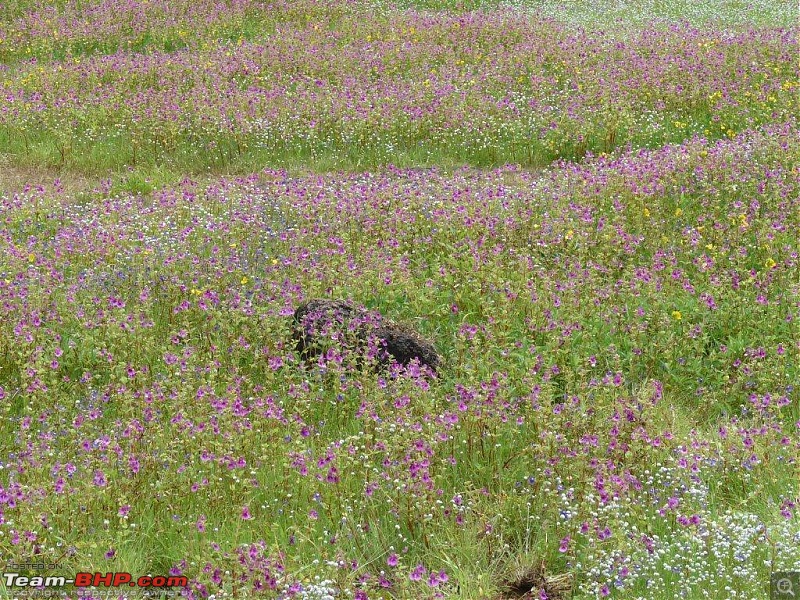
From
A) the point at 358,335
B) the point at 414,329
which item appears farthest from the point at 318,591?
the point at 414,329

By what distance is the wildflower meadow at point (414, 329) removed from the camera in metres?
4.48

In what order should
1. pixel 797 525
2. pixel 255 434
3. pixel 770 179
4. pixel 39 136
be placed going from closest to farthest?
pixel 797 525, pixel 255 434, pixel 770 179, pixel 39 136

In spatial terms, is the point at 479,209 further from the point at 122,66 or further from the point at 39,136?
the point at 122,66

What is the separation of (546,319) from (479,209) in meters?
2.66

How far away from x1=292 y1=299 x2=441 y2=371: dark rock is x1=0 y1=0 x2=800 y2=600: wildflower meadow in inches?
5.1

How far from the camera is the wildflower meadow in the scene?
4.48 m

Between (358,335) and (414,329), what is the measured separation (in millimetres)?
425

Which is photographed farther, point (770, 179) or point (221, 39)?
point (221, 39)

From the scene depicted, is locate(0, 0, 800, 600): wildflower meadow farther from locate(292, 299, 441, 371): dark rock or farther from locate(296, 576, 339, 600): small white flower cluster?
locate(292, 299, 441, 371): dark rock

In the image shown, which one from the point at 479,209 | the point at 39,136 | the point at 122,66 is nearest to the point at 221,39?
the point at 122,66

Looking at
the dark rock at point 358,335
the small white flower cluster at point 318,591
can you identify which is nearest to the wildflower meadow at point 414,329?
the small white flower cluster at point 318,591

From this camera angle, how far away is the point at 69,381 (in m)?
6.43

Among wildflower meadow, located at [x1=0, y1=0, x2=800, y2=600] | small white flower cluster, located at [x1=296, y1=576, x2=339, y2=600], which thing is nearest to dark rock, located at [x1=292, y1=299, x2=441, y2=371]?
wildflower meadow, located at [x1=0, y1=0, x2=800, y2=600]

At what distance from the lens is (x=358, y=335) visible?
6.63m
